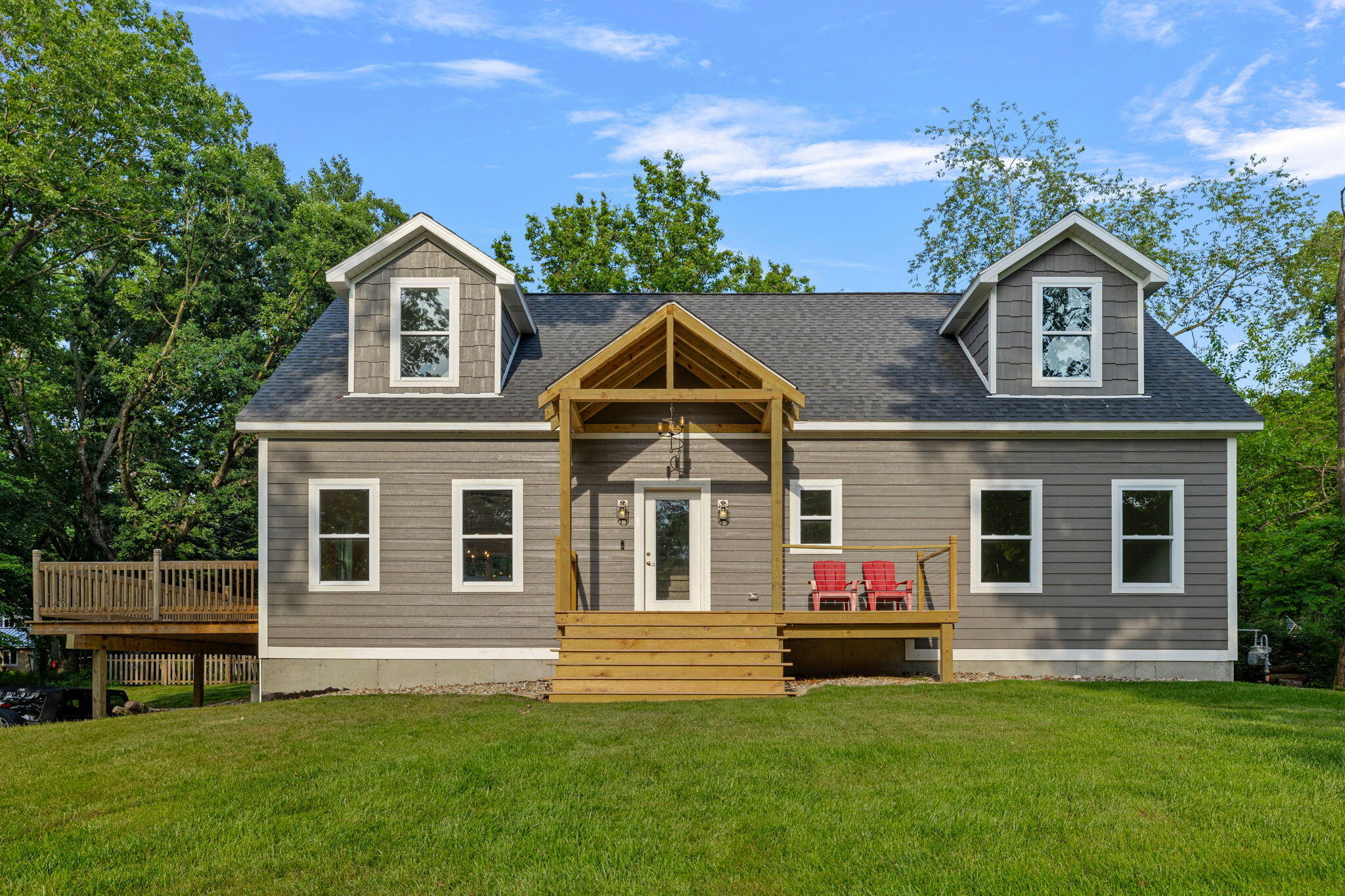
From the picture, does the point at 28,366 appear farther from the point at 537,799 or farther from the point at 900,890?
the point at 900,890

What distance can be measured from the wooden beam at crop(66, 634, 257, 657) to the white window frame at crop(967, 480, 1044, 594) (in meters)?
11.3

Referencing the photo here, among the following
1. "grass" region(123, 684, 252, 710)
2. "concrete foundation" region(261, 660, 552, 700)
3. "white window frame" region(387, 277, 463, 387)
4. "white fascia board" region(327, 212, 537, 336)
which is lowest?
"grass" region(123, 684, 252, 710)

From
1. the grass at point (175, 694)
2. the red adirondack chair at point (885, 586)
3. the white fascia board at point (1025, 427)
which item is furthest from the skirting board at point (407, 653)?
the grass at point (175, 694)

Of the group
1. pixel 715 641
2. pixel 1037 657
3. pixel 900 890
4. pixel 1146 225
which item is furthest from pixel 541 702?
pixel 1146 225

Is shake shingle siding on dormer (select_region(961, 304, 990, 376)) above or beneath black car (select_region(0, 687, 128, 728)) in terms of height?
above

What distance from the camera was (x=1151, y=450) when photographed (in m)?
12.1

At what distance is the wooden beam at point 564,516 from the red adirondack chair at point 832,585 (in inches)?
133

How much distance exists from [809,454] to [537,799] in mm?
7701

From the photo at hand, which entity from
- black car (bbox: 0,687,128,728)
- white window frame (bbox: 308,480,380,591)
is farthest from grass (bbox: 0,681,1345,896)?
black car (bbox: 0,687,128,728)

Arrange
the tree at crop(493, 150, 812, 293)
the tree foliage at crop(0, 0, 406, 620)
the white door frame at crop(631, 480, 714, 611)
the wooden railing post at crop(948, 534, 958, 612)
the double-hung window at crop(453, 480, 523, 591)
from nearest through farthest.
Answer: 1. the wooden railing post at crop(948, 534, 958, 612)
2. the double-hung window at crop(453, 480, 523, 591)
3. the white door frame at crop(631, 480, 714, 611)
4. the tree foliage at crop(0, 0, 406, 620)
5. the tree at crop(493, 150, 812, 293)

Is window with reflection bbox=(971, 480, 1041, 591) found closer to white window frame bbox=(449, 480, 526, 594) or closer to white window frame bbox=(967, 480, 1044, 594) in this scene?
white window frame bbox=(967, 480, 1044, 594)

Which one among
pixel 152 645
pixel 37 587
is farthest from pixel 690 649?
pixel 37 587

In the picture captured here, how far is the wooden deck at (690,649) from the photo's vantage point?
9930mm

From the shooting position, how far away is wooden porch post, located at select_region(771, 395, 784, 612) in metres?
10.6
